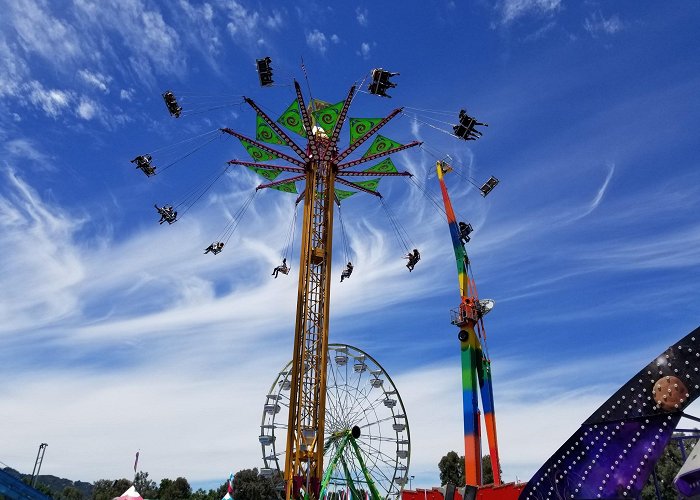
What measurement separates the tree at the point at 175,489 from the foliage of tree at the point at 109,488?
510cm

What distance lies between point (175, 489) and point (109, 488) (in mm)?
10593

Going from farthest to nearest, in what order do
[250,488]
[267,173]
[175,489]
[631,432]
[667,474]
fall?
1. [175,489]
2. [250,488]
3. [667,474]
4. [267,173]
5. [631,432]

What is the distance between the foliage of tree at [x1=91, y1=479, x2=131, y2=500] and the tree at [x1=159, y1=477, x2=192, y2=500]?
16.7ft

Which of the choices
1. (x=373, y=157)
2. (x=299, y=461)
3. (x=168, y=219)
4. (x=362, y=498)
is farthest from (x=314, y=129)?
(x=362, y=498)

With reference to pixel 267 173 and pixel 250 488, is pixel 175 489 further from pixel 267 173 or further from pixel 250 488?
pixel 267 173

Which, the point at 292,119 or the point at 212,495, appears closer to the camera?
the point at 292,119

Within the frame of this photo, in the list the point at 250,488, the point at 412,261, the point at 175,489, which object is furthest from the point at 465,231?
the point at 175,489

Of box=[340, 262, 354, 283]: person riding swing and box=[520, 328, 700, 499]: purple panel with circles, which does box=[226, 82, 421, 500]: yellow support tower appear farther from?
box=[520, 328, 700, 499]: purple panel with circles

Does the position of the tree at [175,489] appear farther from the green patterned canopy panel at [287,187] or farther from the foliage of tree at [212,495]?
the green patterned canopy panel at [287,187]

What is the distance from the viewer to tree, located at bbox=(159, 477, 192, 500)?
80238mm

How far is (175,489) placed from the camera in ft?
266

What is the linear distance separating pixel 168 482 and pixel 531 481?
85651mm

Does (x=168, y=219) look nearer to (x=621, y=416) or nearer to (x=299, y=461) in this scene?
(x=299, y=461)

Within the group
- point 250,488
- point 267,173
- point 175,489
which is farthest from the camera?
point 175,489
